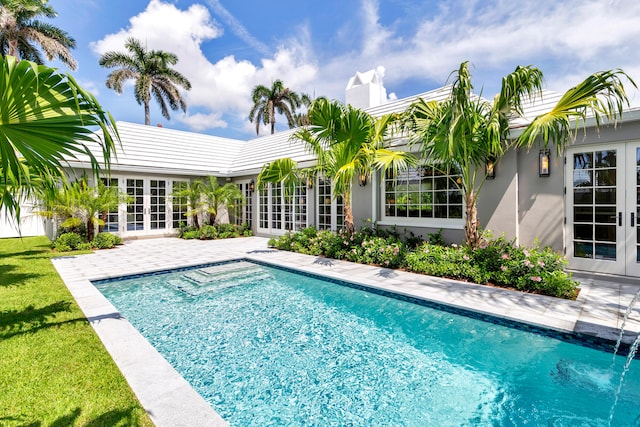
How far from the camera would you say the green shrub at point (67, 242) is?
10.6 metres

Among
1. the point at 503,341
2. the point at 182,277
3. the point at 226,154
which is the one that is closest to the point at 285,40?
the point at 226,154

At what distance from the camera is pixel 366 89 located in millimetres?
16531

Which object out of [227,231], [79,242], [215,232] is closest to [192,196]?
[215,232]

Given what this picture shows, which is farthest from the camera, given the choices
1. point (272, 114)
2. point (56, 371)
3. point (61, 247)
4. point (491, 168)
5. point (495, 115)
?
point (272, 114)

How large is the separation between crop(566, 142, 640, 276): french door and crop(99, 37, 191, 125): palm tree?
28.4 m

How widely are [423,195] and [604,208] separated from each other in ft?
12.9

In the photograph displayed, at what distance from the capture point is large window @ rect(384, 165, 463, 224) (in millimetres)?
8648

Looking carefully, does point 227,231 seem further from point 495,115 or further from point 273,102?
point 273,102

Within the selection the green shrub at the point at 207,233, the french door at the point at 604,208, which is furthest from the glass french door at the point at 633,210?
the green shrub at the point at 207,233

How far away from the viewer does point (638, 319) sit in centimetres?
442

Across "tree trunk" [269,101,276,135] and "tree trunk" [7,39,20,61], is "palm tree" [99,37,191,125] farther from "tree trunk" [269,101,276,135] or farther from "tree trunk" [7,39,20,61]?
"tree trunk" [269,101,276,135]

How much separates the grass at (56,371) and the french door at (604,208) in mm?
8393

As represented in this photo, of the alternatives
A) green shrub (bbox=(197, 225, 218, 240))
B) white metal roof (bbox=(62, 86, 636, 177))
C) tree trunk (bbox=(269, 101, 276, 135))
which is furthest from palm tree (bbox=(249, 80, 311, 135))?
green shrub (bbox=(197, 225, 218, 240))

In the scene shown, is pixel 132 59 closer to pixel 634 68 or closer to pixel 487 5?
pixel 487 5
